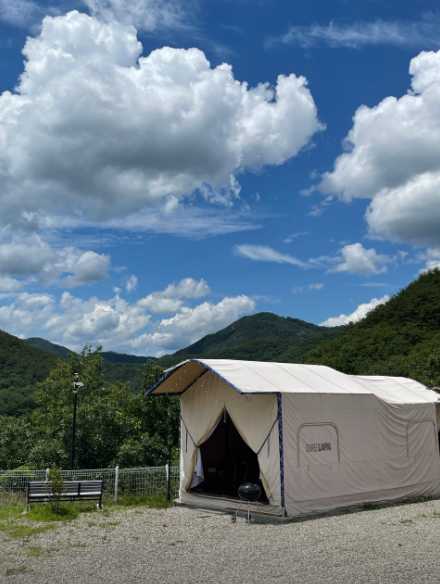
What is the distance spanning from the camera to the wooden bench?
11062 millimetres

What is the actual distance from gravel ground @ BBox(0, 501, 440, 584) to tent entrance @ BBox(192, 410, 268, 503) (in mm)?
2507

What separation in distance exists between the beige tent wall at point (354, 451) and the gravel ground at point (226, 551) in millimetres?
849

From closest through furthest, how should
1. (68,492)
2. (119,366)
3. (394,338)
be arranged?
(68,492) < (394,338) < (119,366)

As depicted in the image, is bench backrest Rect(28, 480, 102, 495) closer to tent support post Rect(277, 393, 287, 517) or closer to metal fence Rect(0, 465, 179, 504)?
metal fence Rect(0, 465, 179, 504)

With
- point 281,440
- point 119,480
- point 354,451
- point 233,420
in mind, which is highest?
point 233,420

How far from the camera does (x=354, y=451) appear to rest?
1212 centimetres

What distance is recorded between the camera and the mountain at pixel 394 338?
1431 inches

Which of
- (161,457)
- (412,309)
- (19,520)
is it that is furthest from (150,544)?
(412,309)

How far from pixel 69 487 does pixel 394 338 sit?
33849 millimetres

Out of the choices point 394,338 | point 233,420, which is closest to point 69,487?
point 233,420

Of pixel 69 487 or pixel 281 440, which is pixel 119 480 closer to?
pixel 69 487

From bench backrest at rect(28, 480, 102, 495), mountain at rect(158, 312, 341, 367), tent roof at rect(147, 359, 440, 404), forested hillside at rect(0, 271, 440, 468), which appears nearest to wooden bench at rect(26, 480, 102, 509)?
bench backrest at rect(28, 480, 102, 495)

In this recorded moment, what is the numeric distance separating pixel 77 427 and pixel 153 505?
1379cm

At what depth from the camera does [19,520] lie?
10156 millimetres
